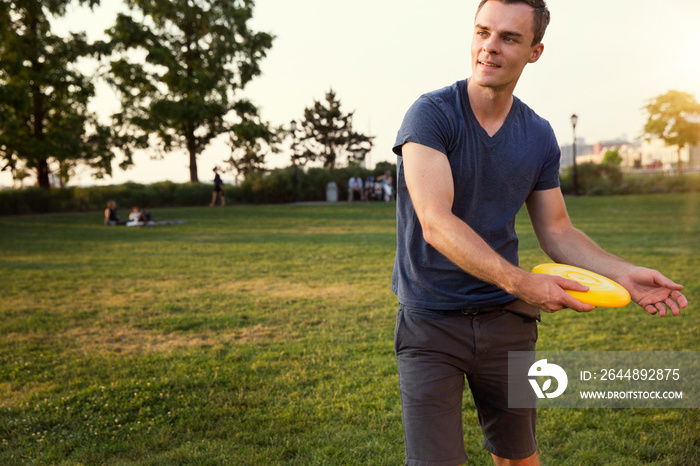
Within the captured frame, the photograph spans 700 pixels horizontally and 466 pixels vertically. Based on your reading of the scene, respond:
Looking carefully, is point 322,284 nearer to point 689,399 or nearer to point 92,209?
point 689,399

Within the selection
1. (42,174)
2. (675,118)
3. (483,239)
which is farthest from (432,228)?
(675,118)

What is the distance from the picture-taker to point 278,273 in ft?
34.1

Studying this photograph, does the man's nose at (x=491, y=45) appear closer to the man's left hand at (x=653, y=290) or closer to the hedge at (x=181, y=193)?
the man's left hand at (x=653, y=290)

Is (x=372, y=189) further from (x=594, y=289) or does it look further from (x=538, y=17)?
(x=594, y=289)

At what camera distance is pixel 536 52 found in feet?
7.63

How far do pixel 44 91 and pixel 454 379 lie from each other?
2959 cm

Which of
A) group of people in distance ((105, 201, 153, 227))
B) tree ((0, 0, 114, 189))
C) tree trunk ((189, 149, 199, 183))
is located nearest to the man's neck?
group of people in distance ((105, 201, 153, 227))

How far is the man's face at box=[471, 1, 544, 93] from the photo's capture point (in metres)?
2.18

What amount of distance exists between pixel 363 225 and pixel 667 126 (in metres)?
39.7

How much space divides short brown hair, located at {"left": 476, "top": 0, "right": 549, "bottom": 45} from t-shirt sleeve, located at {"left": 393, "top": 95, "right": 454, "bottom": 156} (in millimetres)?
402

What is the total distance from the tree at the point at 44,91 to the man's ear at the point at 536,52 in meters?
25.4

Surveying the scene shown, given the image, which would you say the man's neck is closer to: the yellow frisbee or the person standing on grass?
the yellow frisbee

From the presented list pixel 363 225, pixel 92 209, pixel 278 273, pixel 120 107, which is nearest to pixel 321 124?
pixel 120 107

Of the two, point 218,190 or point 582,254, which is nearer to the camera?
point 582,254
